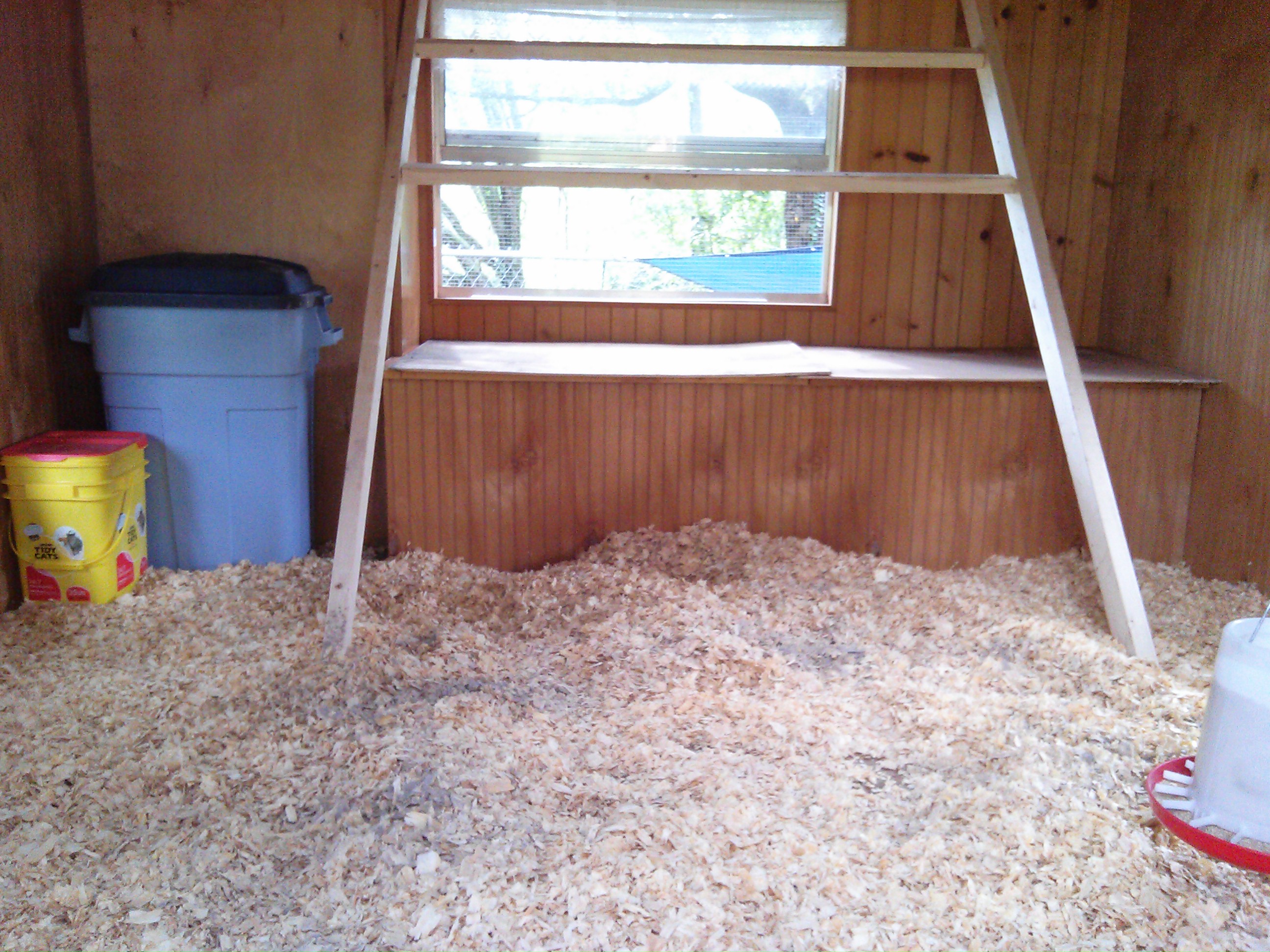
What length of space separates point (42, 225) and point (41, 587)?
3.07ft

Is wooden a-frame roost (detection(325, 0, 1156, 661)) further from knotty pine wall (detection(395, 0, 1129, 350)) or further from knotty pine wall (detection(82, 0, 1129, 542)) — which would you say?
knotty pine wall (detection(395, 0, 1129, 350))

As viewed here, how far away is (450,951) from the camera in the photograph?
1370mm

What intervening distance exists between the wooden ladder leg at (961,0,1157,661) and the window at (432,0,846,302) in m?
0.83

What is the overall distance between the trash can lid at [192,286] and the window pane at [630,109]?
0.85 m

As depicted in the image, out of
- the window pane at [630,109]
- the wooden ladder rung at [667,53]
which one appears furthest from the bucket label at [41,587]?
the window pane at [630,109]

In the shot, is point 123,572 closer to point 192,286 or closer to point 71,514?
point 71,514

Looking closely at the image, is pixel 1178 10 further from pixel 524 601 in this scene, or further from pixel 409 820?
pixel 409 820

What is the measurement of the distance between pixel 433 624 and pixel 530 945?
3.72 feet

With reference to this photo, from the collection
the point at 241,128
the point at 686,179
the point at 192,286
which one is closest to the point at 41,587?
the point at 192,286

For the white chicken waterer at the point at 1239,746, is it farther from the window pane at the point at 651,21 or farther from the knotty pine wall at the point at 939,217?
the window pane at the point at 651,21

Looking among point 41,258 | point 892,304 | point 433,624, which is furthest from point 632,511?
point 41,258

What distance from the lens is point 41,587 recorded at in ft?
8.29

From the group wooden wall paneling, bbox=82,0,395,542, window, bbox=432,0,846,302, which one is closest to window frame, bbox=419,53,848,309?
window, bbox=432,0,846,302

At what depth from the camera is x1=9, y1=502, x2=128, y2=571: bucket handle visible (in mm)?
2498
